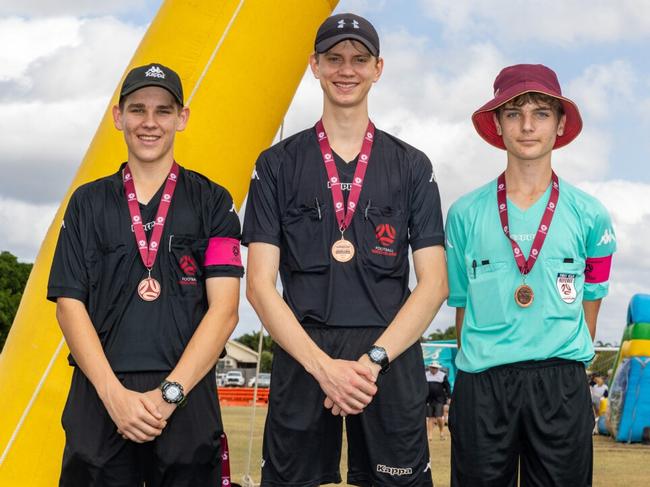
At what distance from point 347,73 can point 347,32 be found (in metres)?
0.16

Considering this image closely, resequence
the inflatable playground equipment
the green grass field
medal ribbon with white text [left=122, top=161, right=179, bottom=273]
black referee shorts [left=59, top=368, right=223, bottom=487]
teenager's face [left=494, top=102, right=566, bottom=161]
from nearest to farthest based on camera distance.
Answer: black referee shorts [left=59, top=368, right=223, bottom=487], medal ribbon with white text [left=122, top=161, right=179, bottom=273], teenager's face [left=494, top=102, right=566, bottom=161], the green grass field, the inflatable playground equipment

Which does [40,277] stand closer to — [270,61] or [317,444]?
[270,61]

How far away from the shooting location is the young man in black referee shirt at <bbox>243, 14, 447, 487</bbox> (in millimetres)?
3338

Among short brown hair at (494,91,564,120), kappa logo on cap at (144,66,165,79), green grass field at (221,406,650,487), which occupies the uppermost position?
short brown hair at (494,91,564,120)

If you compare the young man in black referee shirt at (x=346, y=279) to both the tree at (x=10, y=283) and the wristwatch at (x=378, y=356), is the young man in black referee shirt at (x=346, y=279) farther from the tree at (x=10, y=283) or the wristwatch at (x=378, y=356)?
the tree at (x=10, y=283)

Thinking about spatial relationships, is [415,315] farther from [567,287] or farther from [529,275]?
[567,287]

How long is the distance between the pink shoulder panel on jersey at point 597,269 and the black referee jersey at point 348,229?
0.68 metres

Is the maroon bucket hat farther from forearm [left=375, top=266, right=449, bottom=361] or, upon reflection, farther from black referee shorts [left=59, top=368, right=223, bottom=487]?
black referee shorts [left=59, top=368, right=223, bottom=487]

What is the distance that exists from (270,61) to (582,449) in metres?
3.08

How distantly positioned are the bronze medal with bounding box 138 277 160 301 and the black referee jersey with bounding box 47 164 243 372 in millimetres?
17

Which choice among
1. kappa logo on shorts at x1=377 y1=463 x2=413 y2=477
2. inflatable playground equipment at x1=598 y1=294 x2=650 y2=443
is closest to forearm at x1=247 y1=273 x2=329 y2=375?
kappa logo on shorts at x1=377 y1=463 x2=413 y2=477

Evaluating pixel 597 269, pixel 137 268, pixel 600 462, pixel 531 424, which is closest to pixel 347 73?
pixel 137 268

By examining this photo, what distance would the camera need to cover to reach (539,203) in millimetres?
3709

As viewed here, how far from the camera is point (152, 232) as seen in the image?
346 centimetres
